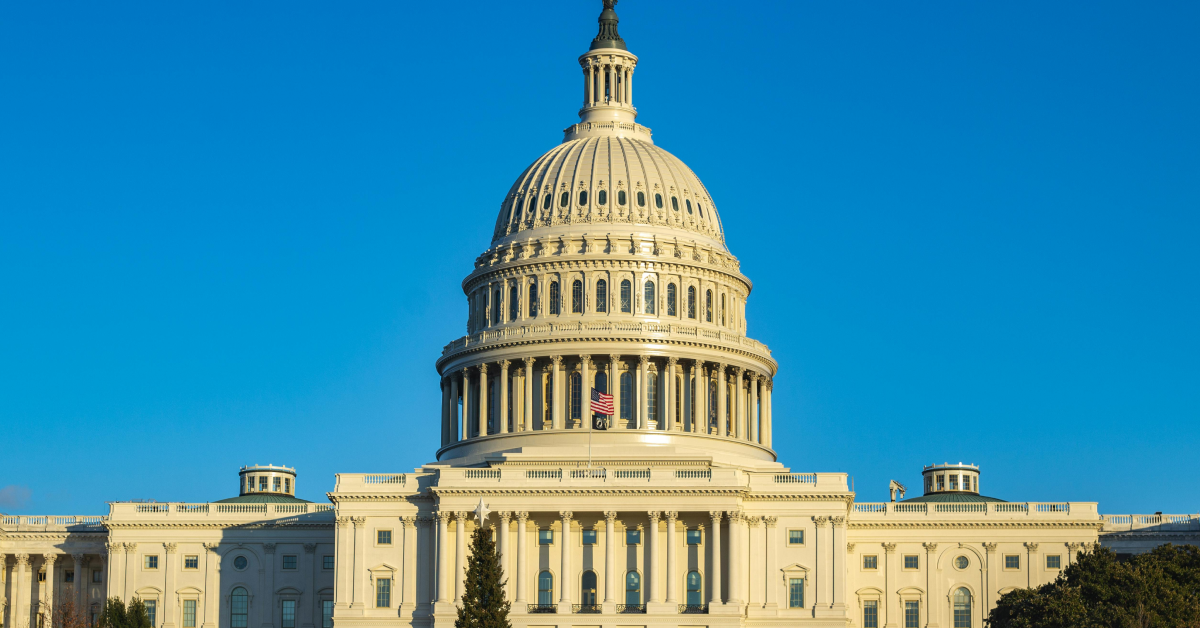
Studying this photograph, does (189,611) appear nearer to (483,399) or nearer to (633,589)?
(483,399)

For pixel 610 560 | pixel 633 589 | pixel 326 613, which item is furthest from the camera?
pixel 326 613

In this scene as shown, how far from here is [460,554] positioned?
12550 cm

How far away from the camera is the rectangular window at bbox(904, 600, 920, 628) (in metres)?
136

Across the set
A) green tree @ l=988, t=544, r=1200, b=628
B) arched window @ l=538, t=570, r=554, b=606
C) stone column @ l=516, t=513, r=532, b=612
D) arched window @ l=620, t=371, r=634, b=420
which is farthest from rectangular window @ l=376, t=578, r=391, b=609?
green tree @ l=988, t=544, r=1200, b=628

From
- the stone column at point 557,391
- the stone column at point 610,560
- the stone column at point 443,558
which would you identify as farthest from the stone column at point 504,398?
the stone column at point 610,560

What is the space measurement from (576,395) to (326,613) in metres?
20.6

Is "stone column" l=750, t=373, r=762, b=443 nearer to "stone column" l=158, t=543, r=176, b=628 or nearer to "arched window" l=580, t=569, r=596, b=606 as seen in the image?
"arched window" l=580, t=569, r=596, b=606

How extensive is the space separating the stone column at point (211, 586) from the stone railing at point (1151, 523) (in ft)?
178

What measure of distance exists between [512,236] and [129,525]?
3118cm

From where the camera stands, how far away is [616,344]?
141m

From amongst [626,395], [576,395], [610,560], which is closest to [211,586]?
[576,395]

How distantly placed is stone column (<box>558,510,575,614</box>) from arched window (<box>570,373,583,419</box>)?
52.9 ft

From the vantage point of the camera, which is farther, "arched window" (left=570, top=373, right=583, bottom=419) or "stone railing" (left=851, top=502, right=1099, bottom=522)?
"arched window" (left=570, top=373, right=583, bottom=419)

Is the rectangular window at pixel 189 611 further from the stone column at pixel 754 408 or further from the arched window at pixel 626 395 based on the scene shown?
the stone column at pixel 754 408
